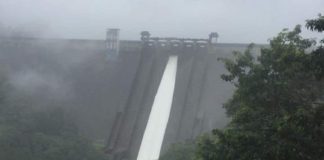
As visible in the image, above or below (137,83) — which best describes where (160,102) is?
below

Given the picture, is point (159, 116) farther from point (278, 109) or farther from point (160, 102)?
point (278, 109)

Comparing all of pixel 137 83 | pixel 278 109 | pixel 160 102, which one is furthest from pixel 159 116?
pixel 278 109

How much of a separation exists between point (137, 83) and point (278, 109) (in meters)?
28.2

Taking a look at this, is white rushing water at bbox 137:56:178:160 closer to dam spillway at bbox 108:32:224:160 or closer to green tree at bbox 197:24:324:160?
dam spillway at bbox 108:32:224:160

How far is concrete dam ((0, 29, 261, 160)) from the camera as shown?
3988 cm

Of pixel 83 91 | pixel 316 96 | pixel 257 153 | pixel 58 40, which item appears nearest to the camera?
pixel 257 153

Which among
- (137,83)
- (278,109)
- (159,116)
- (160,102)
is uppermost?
(278,109)

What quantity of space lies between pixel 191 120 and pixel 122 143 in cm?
428

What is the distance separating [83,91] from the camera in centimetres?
4547

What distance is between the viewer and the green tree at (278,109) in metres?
12.1

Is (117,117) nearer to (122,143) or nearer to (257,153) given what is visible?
(122,143)

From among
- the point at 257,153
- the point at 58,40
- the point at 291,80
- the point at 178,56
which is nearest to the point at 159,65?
the point at 178,56

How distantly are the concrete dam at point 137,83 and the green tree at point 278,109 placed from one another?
1932 cm

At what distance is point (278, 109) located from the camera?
1659cm
